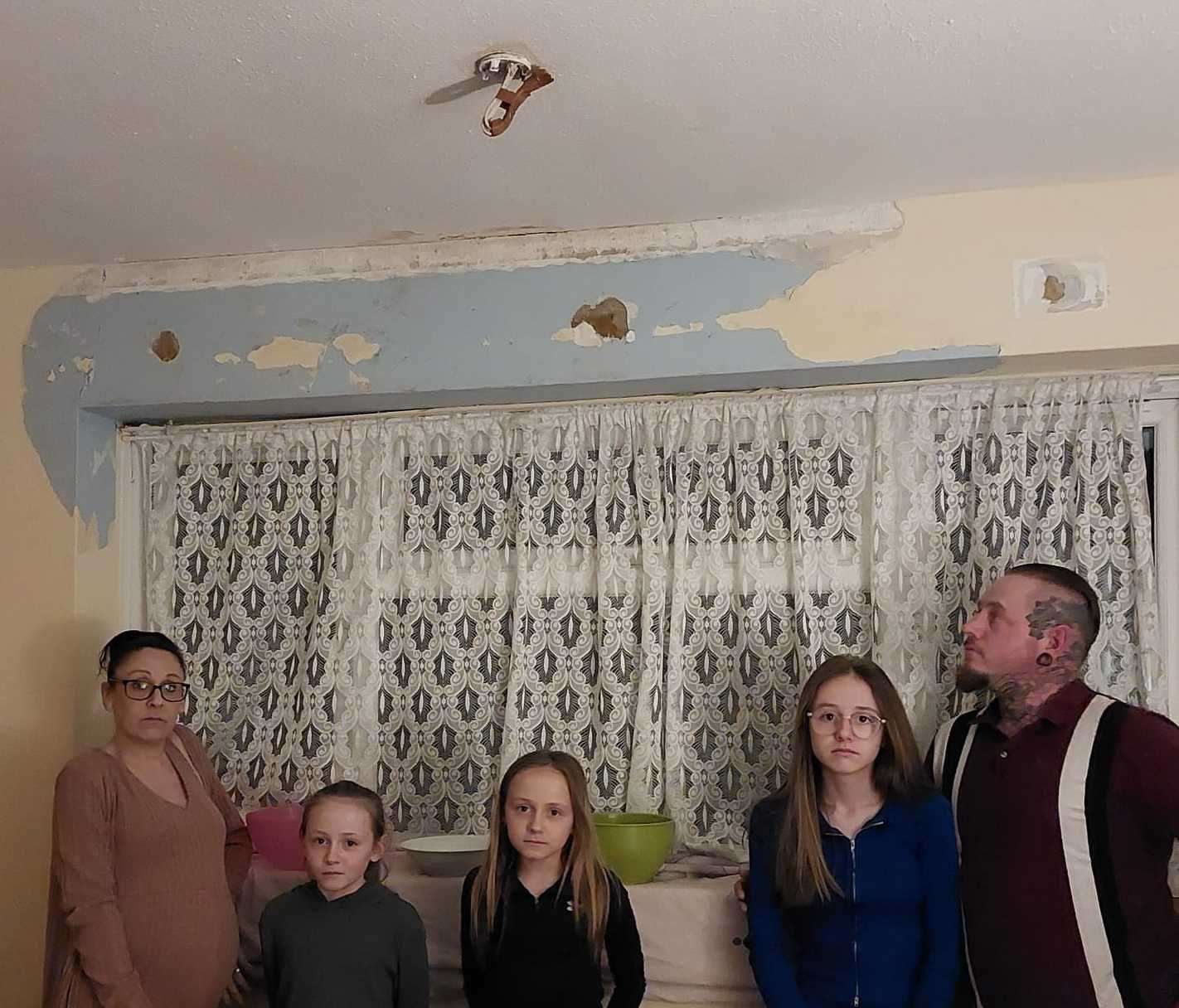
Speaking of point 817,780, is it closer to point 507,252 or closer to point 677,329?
point 677,329

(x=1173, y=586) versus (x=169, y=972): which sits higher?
(x=1173, y=586)

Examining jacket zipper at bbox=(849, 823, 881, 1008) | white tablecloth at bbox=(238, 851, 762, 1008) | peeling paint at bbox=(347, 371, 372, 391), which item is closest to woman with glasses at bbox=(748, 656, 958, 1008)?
jacket zipper at bbox=(849, 823, 881, 1008)

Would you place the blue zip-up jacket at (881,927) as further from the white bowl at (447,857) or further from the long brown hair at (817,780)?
the white bowl at (447,857)

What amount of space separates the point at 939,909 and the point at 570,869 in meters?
0.67

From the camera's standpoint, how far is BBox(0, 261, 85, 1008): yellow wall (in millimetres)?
2773

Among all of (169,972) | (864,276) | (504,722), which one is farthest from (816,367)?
(169,972)

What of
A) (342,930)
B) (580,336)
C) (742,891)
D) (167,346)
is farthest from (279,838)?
(580,336)

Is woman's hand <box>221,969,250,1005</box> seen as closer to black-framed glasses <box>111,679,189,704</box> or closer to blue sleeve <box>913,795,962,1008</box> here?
black-framed glasses <box>111,679,189,704</box>

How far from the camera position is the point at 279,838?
103 inches

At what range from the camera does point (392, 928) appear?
2252mm

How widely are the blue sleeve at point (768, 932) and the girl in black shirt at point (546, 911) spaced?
0.74 ft

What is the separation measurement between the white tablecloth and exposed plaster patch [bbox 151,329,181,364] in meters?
1.29

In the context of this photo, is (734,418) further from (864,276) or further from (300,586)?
(300,586)

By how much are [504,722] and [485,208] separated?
44.6 inches
